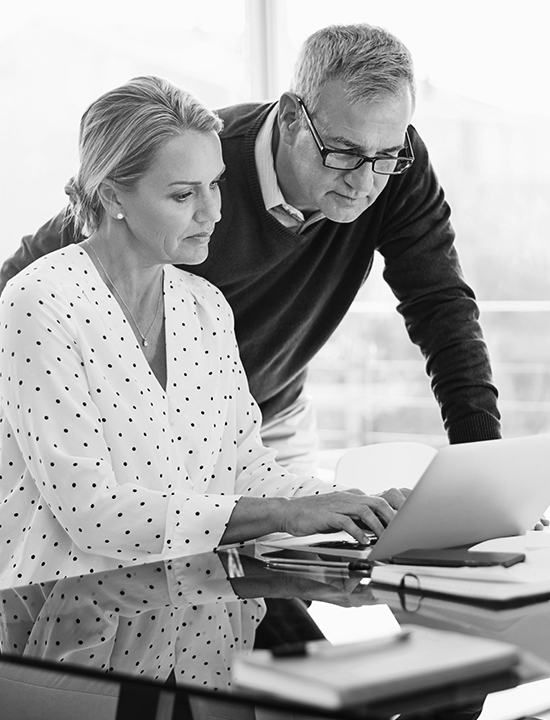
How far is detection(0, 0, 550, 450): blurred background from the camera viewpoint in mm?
4102

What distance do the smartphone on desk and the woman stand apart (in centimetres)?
10

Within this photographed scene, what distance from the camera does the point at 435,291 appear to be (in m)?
2.20

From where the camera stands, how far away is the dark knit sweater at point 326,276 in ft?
6.72

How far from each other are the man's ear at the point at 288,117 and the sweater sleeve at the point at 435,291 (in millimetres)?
322

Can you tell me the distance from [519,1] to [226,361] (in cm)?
424

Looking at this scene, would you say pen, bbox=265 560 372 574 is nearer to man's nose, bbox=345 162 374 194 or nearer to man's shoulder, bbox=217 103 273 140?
man's nose, bbox=345 162 374 194

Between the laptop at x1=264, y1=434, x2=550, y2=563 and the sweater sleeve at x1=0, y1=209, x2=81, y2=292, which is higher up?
the sweater sleeve at x1=0, y1=209, x2=81, y2=292

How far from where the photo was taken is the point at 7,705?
1258 millimetres

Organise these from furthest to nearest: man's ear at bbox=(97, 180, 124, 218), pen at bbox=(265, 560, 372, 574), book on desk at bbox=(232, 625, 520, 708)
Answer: man's ear at bbox=(97, 180, 124, 218) → pen at bbox=(265, 560, 372, 574) → book on desk at bbox=(232, 625, 520, 708)

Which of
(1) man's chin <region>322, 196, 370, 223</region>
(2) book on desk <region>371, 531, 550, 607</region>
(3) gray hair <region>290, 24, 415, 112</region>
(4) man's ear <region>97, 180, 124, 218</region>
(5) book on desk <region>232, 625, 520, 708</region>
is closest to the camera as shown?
(5) book on desk <region>232, 625, 520, 708</region>

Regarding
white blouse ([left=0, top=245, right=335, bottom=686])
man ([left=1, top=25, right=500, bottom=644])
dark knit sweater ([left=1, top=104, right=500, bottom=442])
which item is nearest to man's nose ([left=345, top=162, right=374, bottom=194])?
man ([left=1, top=25, right=500, bottom=644])

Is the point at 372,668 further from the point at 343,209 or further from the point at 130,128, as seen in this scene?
the point at 343,209

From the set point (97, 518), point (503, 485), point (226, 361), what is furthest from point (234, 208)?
point (503, 485)

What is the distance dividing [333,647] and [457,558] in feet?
1.18
